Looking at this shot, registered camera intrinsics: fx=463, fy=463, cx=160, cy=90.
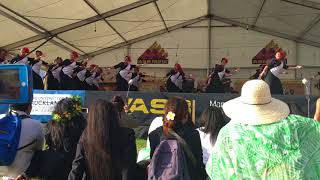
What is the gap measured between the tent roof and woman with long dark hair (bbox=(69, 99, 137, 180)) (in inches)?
478

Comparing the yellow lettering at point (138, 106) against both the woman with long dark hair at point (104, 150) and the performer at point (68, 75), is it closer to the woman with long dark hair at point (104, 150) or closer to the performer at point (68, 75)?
the performer at point (68, 75)

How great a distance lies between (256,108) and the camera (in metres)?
2.05

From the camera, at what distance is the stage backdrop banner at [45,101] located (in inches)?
406

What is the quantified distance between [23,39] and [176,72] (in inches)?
245

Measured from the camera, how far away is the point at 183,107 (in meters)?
3.26

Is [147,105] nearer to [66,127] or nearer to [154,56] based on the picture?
[66,127]

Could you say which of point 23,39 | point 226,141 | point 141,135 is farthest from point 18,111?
point 23,39

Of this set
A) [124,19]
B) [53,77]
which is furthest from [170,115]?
[124,19]

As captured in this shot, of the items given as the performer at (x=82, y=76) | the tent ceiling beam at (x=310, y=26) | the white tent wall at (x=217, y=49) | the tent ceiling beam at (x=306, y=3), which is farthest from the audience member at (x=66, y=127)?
the white tent wall at (x=217, y=49)

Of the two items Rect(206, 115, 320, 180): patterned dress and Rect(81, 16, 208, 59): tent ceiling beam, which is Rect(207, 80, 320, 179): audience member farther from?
Rect(81, 16, 208, 59): tent ceiling beam

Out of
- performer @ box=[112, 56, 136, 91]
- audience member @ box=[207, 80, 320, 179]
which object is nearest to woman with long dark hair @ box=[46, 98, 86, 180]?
audience member @ box=[207, 80, 320, 179]

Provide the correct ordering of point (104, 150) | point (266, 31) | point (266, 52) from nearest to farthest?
point (104, 150)
point (266, 31)
point (266, 52)

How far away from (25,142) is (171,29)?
2011cm

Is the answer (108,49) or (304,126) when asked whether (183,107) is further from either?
(108,49)
